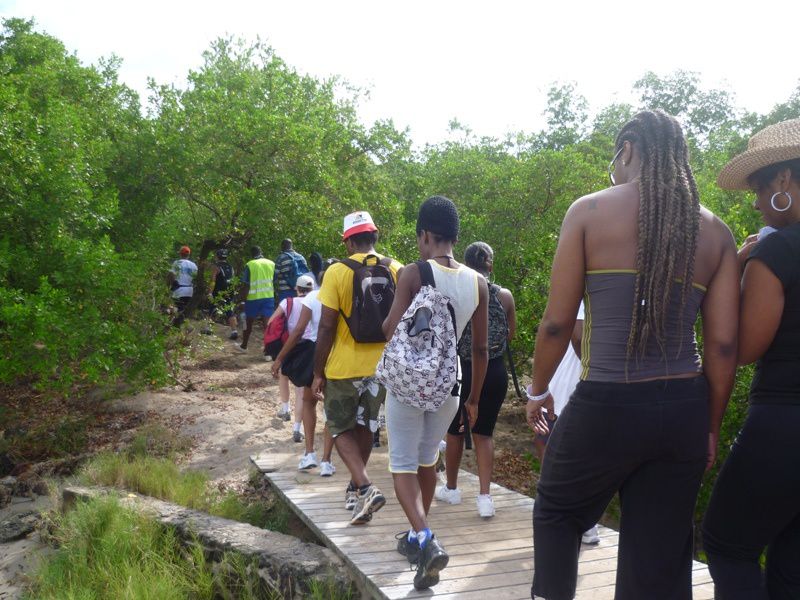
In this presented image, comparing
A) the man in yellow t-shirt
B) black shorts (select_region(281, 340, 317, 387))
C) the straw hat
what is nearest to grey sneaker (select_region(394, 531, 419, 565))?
the man in yellow t-shirt

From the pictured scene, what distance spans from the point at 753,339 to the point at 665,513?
0.70 metres

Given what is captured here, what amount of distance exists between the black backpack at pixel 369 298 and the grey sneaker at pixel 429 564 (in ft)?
5.01

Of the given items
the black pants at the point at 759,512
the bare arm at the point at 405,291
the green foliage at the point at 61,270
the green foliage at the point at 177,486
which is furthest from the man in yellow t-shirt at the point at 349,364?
the green foliage at the point at 61,270

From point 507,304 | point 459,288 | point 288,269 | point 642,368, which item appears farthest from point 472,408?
point 288,269

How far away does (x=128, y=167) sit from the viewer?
10891 mm

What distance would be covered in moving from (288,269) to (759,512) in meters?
8.83

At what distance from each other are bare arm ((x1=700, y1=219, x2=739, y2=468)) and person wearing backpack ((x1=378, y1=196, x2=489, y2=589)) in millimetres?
1494

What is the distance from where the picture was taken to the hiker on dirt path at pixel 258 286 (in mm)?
12000

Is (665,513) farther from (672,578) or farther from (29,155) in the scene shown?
(29,155)

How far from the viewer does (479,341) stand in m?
4.26

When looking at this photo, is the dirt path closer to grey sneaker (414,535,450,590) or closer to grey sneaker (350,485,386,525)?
grey sneaker (350,485,386,525)

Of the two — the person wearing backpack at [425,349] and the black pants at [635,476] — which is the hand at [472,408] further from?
the black pants at [635,476]

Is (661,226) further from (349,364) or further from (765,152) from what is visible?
(349,364)

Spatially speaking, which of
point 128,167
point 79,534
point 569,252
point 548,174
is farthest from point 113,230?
point 569,252
